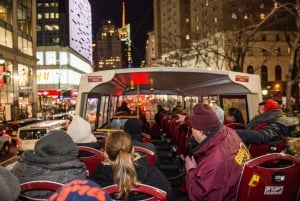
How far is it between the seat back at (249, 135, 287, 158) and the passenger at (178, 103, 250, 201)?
3.09 meters

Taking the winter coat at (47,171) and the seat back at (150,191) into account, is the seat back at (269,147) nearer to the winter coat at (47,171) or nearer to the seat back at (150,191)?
the winter coat at (47,171)

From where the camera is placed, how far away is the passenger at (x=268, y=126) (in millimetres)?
6941

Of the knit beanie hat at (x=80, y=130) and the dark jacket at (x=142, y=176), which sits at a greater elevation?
the knit beanie hat at (x=80, y=130)

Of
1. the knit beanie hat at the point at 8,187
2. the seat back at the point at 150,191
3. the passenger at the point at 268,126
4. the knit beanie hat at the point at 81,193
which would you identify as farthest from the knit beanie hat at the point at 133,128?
the knit beanie hat at the point at 81,193

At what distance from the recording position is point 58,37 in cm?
11294

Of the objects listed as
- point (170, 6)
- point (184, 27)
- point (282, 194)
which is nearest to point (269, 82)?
point (184, 27)

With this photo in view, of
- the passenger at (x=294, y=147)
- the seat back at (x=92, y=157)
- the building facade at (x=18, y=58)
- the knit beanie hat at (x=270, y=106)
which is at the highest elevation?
the building facade at (x=18, y=58)

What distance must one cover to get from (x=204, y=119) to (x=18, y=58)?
5477 centimetres

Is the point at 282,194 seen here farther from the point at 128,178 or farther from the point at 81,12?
the point at 81,12

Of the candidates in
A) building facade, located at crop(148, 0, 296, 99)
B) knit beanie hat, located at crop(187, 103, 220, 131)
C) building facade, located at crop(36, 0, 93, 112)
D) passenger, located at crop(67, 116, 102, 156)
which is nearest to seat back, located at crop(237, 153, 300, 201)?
knit beanie hat, located at crop(187, 103, 220, 131)

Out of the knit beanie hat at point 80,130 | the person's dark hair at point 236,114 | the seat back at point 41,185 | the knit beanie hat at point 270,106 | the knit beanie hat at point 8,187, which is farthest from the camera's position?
the person's dark hair at point 236,114

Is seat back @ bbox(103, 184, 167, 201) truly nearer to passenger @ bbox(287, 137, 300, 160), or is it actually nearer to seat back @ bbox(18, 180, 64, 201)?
seat back @ bbox(18, 180, 64, 201)

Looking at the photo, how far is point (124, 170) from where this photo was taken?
388cm

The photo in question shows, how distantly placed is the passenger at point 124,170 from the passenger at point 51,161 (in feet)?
0.85
